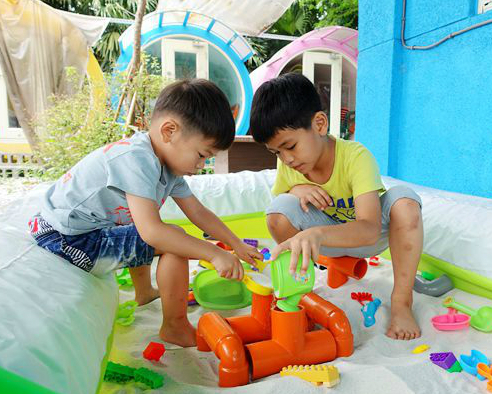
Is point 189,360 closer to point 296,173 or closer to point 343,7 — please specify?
point 296,173

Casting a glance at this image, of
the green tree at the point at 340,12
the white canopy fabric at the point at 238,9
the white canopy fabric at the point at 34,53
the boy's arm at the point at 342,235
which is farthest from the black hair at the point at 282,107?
the green tree at the point at 340,12

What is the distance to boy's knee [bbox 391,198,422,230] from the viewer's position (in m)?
1.07

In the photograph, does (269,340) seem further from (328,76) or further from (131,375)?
(328,76)

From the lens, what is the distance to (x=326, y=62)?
4.89 metres

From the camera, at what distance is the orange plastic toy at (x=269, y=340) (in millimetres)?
814

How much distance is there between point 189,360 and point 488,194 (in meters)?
1.68

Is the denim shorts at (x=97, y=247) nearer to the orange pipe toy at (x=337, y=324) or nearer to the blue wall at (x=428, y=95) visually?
the orange pipe toy at (x=337, y=324)

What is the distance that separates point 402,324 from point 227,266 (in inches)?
18.0

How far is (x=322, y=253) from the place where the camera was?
50.0 inches

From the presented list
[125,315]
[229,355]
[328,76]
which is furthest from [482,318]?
[328,76]

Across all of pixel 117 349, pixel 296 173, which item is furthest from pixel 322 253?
pixel 117 349

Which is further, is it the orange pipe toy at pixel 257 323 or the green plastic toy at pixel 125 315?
the green plastic toy at pixel 125 315

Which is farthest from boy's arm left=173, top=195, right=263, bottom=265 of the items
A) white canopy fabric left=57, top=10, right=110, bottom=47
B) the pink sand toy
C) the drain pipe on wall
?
white canopy fabric left=57, top=10, right=110, bottom=47

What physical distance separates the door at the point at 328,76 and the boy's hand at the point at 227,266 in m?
4.22
